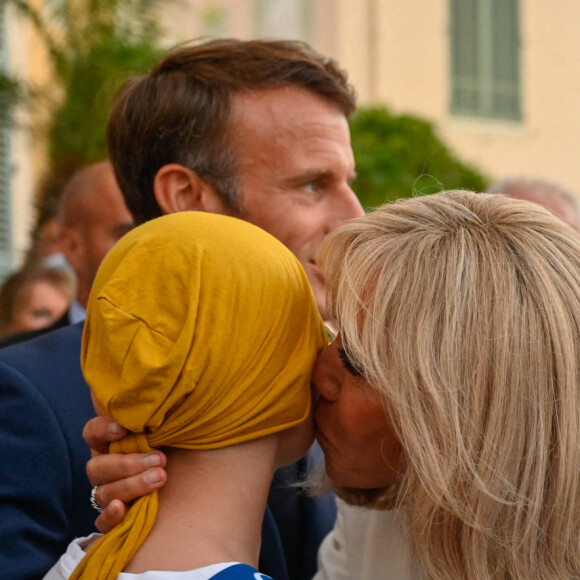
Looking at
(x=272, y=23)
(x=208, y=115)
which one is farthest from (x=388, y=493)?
(x=272, y=23)

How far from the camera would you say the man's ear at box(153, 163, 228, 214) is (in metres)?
3.13

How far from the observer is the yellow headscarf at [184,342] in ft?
6.42

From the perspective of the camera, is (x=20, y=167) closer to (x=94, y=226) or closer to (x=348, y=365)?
(x=94, y=226)

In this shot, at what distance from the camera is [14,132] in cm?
856

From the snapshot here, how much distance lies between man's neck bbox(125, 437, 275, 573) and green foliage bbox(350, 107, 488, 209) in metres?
6.89

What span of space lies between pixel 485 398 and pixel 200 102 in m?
1.59

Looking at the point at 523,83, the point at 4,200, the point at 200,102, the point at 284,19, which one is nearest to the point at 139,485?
the point at 200,102

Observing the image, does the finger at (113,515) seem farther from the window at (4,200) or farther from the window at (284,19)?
the window at (284,19)

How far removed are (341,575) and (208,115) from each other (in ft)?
4.67

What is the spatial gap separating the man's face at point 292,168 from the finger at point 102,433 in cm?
111

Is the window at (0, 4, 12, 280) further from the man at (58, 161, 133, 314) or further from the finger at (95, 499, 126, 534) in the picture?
the finger at (95, 499, 126, 534)

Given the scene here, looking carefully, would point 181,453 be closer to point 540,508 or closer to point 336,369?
point 336,369

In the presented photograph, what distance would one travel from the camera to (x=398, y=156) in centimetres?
955

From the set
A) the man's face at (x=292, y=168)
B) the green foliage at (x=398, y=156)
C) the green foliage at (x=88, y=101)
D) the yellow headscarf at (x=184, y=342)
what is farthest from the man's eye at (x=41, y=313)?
the yellow headscarf at (x=184, y=342)
